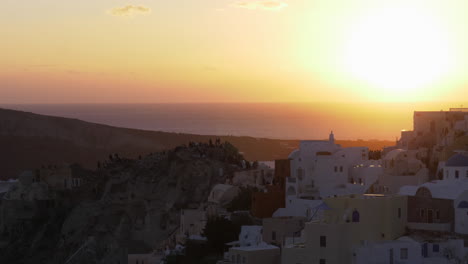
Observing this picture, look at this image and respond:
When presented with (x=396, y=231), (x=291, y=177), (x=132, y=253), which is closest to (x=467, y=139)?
(x=291, y=177)

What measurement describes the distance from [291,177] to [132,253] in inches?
394

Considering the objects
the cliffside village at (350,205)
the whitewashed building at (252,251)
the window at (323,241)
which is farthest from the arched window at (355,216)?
the whitewashed building at (252,251)

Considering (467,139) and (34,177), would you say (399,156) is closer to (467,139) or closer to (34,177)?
(467,139)

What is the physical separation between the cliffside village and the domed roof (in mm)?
47

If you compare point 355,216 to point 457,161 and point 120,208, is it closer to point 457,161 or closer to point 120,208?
point 457,161

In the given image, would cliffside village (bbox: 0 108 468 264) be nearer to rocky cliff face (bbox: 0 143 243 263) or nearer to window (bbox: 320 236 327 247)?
window (bbox: 320 236 327 247)

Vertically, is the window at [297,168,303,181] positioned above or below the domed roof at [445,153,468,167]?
below

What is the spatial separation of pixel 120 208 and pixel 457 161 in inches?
877

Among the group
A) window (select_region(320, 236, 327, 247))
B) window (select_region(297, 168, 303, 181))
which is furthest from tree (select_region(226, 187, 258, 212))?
window (select_region(320, 236, 327, 247))

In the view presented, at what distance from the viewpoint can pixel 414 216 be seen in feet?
134

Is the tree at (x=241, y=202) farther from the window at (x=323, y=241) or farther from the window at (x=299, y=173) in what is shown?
the window at (x=323, y=241)

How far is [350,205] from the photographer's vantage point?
1538 inches

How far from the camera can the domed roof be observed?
4462 centimetres

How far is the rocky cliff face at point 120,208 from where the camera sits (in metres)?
57.2
